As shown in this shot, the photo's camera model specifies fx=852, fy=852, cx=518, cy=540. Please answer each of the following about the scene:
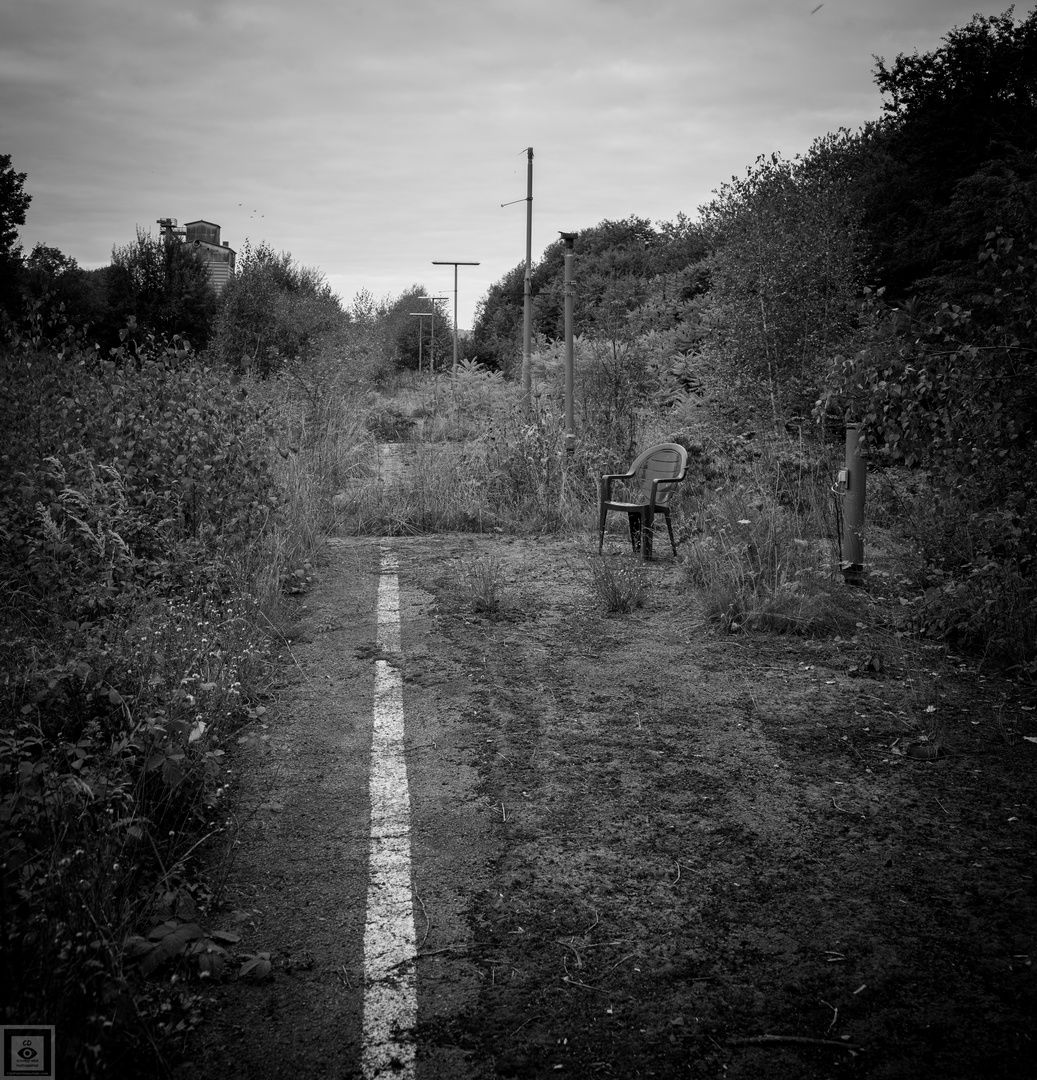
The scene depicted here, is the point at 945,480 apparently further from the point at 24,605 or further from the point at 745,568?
the point at 24,605

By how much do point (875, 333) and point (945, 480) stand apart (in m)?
1.03

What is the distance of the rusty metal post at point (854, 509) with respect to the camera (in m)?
6.78

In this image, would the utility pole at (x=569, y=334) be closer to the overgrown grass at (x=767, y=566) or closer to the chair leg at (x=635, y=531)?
the chair leg at (x=635, y=531)

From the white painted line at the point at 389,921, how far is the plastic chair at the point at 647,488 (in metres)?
4.51

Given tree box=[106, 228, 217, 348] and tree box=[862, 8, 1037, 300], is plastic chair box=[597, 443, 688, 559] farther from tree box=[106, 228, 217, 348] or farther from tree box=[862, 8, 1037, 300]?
tree box=[106, 228, 217, 348]

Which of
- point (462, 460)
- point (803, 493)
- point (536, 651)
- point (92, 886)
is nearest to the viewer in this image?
point (92, 886)

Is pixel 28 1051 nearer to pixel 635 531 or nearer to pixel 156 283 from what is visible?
pixel 635 531

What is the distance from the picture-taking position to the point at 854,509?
6.79m

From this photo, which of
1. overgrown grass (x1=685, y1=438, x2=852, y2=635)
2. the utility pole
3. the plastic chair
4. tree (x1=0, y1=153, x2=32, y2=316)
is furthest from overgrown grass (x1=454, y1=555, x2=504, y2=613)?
tree (x1=0, y1=153, x2=32, y2=316)

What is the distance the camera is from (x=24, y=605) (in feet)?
16.0

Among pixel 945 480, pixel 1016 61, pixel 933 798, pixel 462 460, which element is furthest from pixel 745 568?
pixel 1016 61

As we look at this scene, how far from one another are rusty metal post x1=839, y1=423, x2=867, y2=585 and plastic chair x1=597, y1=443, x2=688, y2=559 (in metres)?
1.89

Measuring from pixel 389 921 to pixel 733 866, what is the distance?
1218 millimetres

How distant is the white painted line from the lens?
218 centimetres
